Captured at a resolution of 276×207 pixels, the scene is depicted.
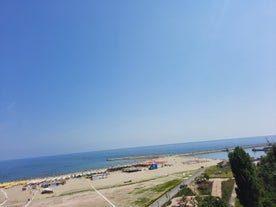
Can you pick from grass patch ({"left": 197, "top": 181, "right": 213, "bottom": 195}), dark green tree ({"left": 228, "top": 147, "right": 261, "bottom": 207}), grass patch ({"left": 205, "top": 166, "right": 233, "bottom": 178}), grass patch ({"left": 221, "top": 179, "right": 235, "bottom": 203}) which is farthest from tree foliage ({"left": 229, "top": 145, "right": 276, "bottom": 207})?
grass patch ({"left": 205, "top": 166, "right": 233, "bottom": 178})

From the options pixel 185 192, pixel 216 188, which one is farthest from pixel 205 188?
pixel 185 192

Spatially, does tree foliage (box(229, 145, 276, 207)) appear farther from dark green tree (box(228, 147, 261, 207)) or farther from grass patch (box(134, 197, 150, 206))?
grass patch (box(134, 197, 150, 206))

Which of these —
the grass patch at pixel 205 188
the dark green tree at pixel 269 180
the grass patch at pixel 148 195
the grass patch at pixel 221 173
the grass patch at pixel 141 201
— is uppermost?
the dark green tree at pixel 269 180

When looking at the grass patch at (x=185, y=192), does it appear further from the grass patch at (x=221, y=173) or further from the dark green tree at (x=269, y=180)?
the grass patch at (x=221, y=173)

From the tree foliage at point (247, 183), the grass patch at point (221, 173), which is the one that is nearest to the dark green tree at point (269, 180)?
the tree foliage at point (247, 183)

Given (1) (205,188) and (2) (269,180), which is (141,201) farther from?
(2) (269,180)

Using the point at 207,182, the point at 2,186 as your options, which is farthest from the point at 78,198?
the point at 2,186
